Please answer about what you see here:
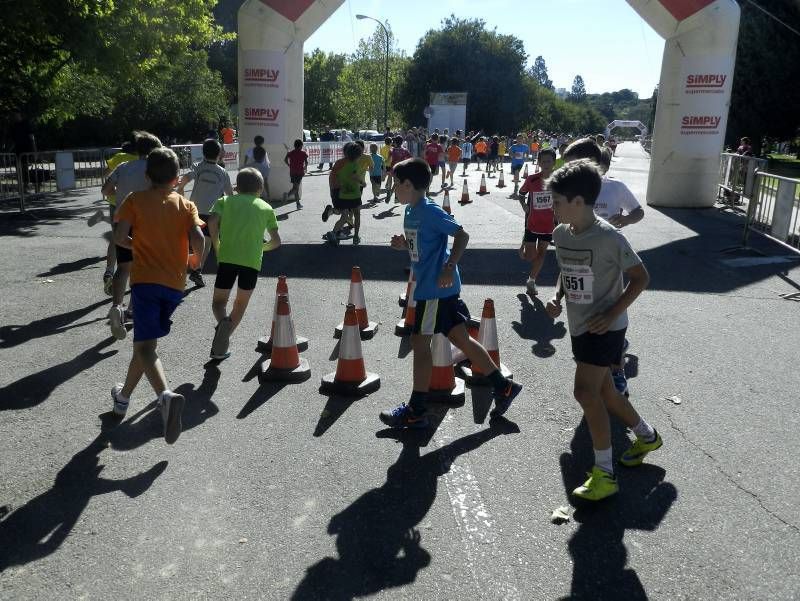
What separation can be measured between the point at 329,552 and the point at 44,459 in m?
2.02

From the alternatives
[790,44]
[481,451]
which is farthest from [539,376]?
[790,44]

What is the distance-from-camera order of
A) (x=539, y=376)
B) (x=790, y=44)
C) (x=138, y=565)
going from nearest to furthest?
(x=138, y=565)
(x=539, y=376)
(x=790, y=44)

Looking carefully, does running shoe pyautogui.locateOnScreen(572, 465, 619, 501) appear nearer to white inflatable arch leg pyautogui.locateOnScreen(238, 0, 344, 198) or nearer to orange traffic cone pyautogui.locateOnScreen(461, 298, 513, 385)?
orange traffic cone pyautogui.locateOnScreen(461, 298, 513, 385)

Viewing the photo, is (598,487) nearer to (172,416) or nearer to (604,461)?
(604,461)

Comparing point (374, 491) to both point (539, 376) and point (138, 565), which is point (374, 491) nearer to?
point (138, 565)

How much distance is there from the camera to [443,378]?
557 centimetres

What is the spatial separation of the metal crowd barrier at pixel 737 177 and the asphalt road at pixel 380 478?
1121 cm

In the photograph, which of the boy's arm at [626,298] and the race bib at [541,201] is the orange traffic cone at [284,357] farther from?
the race bib at [541,201]

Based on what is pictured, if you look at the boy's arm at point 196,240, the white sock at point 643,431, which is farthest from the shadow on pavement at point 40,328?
the white sock at point 643,431

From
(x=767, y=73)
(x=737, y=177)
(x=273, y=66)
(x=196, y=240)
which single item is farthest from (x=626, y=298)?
(x=767, y=73)

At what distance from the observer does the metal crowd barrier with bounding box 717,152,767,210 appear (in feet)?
57.8

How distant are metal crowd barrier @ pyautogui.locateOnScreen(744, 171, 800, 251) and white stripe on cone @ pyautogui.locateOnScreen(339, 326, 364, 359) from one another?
829 cm

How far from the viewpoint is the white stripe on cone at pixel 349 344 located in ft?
18.4

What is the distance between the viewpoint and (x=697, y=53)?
17.1m
